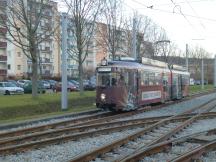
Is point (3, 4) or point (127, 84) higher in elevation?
point (3, 4)

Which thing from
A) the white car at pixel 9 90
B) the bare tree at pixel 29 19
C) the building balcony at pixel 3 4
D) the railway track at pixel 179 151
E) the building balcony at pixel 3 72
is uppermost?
the building balcony at pixel 3 4

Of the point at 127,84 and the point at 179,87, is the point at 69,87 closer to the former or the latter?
the point at 179,87

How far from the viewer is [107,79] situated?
23891 millimetres

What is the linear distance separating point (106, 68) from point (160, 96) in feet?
27.9

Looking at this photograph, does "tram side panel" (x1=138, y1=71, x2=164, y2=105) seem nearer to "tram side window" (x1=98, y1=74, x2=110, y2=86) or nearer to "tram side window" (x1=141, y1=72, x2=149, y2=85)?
"tram side window" (x1=141, y1=72, x2=149, y2=85)

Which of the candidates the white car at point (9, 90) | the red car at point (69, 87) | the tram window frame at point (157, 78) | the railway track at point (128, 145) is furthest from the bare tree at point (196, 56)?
the railway track at point (128, 145)

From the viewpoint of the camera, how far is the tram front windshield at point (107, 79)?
23750 mm

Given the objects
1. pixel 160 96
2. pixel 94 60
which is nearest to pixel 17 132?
pixel 160 96

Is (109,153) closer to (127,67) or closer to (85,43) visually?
(127,67)

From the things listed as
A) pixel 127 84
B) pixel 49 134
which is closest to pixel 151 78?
pixel 127 84

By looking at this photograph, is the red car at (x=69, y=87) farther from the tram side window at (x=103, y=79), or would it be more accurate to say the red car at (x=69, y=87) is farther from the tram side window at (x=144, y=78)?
the tram side window at (x=103, y=79)

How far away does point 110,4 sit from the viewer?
42.6 metres

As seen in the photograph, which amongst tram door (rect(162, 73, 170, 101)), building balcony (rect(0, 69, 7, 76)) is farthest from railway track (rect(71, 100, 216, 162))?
building balcony (rect(0, 69, 7, 76))

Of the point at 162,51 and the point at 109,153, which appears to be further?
the point at 162,51
